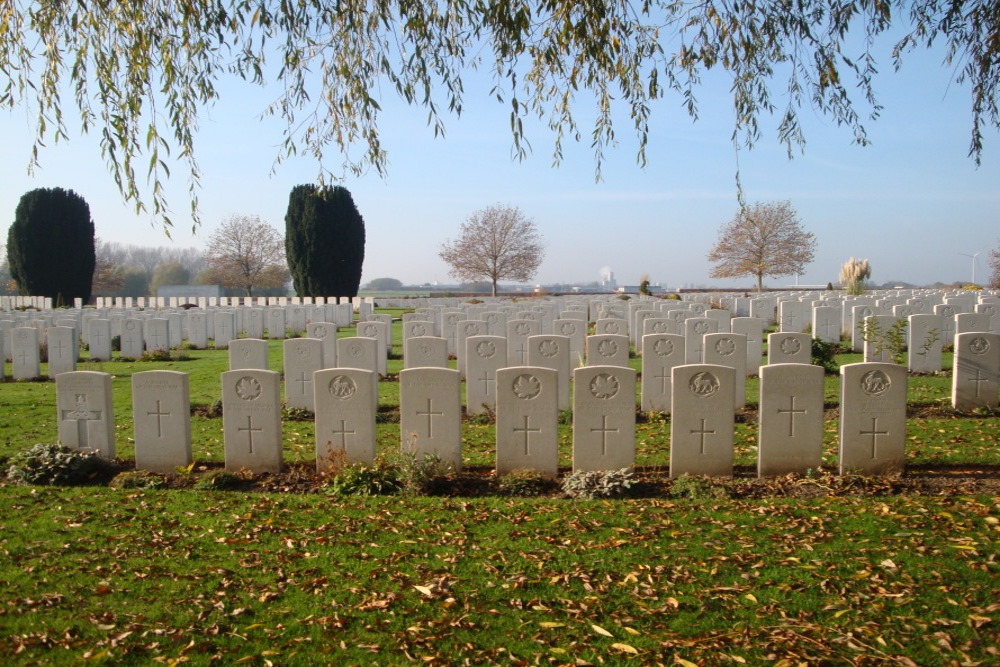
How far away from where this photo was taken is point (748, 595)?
412 centimetres

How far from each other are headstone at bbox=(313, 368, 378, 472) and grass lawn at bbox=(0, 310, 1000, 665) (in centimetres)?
67

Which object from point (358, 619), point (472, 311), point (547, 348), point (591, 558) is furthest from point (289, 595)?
point (472, 311)

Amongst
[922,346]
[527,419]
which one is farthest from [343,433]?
[922,346]

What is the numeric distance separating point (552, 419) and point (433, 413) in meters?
1.12

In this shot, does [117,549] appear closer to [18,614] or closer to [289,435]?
[18,614]

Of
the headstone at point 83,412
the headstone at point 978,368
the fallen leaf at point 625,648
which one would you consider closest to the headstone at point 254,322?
the headstone at point 83,412

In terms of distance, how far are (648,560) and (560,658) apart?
128 centimetres

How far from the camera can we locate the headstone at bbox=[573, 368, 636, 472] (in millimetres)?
6840

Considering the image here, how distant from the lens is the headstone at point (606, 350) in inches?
399

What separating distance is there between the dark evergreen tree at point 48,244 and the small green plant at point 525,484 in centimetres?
4129

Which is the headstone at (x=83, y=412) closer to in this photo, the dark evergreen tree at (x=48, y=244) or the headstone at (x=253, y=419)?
the headstone at (x=253, y=419)

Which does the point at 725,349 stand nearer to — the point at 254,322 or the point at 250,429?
the point at 250,429

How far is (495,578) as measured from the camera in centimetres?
445

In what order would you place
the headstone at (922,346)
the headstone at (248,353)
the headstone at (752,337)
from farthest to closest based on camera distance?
the headstone at (752,337)
the headstone at (922,346)
the headstone at (248,353)
